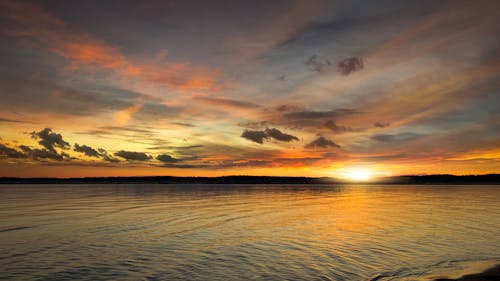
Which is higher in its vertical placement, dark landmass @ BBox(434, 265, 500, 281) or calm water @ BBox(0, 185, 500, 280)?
dark landmass @ BBox(434, 265, 500, 281)

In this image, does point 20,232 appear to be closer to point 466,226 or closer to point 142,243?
point 142,243

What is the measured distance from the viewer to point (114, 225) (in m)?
37.1

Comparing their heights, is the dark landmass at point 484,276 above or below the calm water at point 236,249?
above

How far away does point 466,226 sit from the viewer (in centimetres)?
3738

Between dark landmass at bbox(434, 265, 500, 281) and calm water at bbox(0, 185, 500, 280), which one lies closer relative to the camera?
dark landmass at bbox(434, 265, 500, 281)

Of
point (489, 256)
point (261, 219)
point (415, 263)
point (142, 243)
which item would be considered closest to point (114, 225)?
point (142, 243)

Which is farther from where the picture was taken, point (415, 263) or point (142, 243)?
point (142, 243)

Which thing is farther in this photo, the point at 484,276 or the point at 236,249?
the point at 236,249

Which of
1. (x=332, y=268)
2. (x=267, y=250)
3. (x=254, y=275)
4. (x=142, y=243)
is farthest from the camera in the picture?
(x=142, y=243)

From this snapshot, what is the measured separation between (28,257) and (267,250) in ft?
51.5

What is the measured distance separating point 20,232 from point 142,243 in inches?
518

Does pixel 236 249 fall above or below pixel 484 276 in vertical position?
below

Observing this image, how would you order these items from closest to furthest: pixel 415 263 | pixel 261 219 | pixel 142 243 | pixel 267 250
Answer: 1. pixel 415 263
2. pixel 267 250
3. pixel 142 243
4. pixel 261 219

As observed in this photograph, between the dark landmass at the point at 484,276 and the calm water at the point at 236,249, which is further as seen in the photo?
the calm water at the point at 236,249
